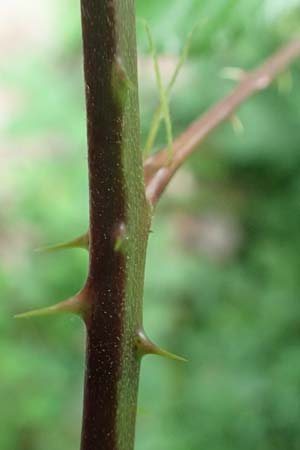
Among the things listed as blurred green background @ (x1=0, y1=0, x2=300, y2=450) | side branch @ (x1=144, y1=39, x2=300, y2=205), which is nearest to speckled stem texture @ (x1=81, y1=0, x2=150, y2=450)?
side branch @ (x1=144, y1=39, x2=300, y2=205)

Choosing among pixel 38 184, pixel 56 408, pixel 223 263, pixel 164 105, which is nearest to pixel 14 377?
pixel 56 408

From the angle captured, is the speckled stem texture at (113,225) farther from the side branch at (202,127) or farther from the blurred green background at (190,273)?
the blurred green background at (190,273)

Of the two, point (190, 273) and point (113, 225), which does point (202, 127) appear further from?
point (190, 273)

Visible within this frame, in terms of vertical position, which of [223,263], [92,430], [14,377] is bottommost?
[223,263]

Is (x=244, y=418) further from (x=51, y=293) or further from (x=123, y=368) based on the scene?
(x=123, y=368)

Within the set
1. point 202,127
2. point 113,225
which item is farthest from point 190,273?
point 113,225

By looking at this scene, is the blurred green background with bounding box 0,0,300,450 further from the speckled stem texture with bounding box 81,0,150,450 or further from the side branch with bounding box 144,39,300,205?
the speckled stem texture with bounding box 81,0,150,450
